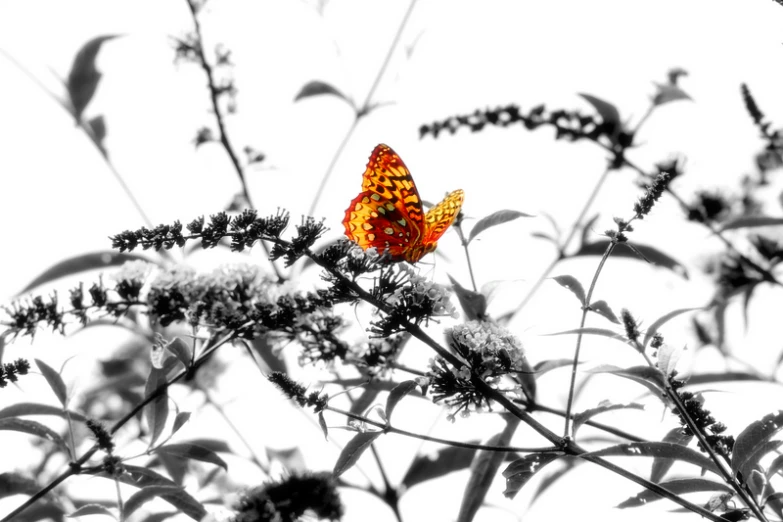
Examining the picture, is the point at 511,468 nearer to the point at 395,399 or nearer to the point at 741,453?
the point at 395,399

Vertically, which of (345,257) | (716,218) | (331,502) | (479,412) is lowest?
(331,502)

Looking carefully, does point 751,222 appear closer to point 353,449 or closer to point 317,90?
point 353,449

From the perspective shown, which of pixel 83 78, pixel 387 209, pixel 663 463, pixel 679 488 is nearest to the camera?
pixel 679 488

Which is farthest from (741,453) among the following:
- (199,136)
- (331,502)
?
(199,136)

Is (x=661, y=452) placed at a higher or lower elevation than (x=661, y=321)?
lower

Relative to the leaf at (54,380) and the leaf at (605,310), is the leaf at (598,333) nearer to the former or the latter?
the leaf at (605,310)

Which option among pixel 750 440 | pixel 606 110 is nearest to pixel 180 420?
pixel 750 440

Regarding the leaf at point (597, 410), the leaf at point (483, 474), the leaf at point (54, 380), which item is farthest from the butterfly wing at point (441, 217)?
the leaf at point (54, 380)
